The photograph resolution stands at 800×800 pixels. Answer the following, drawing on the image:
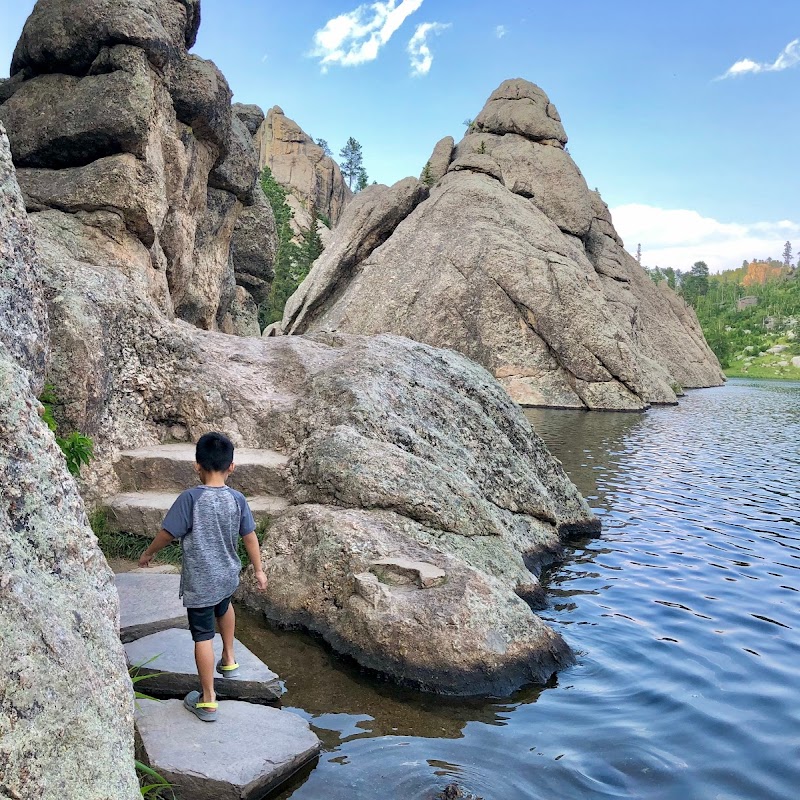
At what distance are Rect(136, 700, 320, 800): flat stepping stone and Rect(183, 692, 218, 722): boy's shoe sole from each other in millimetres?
31

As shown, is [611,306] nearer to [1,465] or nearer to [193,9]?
[193,9]

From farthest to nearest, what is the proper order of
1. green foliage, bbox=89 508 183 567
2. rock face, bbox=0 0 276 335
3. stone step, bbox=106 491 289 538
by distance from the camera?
rock face, bbox=0 0 276 335 → stone step, bbox=106 491 289 538 → green foliage, bbox=89 508 183 567

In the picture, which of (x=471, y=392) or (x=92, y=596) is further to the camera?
(x=471, y=392)

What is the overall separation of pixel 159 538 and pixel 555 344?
37.4 metres

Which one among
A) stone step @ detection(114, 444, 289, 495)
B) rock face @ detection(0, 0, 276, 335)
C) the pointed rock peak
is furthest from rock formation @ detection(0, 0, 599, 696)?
the pointed rock peak

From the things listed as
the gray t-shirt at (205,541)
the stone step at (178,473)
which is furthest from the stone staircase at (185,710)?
the gray t-shirt at (205,541)

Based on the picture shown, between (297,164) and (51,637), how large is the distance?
98917 mm

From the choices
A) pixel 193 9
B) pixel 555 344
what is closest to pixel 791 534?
pixel 193 9

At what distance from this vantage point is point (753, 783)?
538cm

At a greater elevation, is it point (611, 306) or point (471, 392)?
point (611, 306)

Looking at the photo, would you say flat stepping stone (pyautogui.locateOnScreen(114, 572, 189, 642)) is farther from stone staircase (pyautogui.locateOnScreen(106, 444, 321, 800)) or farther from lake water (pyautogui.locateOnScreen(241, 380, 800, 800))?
lake water (pyautogui.locateOnScreen(241, 380, 800, 800))

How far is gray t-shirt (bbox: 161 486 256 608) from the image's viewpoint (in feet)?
17.5

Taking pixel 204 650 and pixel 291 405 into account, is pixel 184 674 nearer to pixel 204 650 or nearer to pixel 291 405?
pixel 204 650

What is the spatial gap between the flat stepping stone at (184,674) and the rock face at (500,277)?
3535 centimetres
